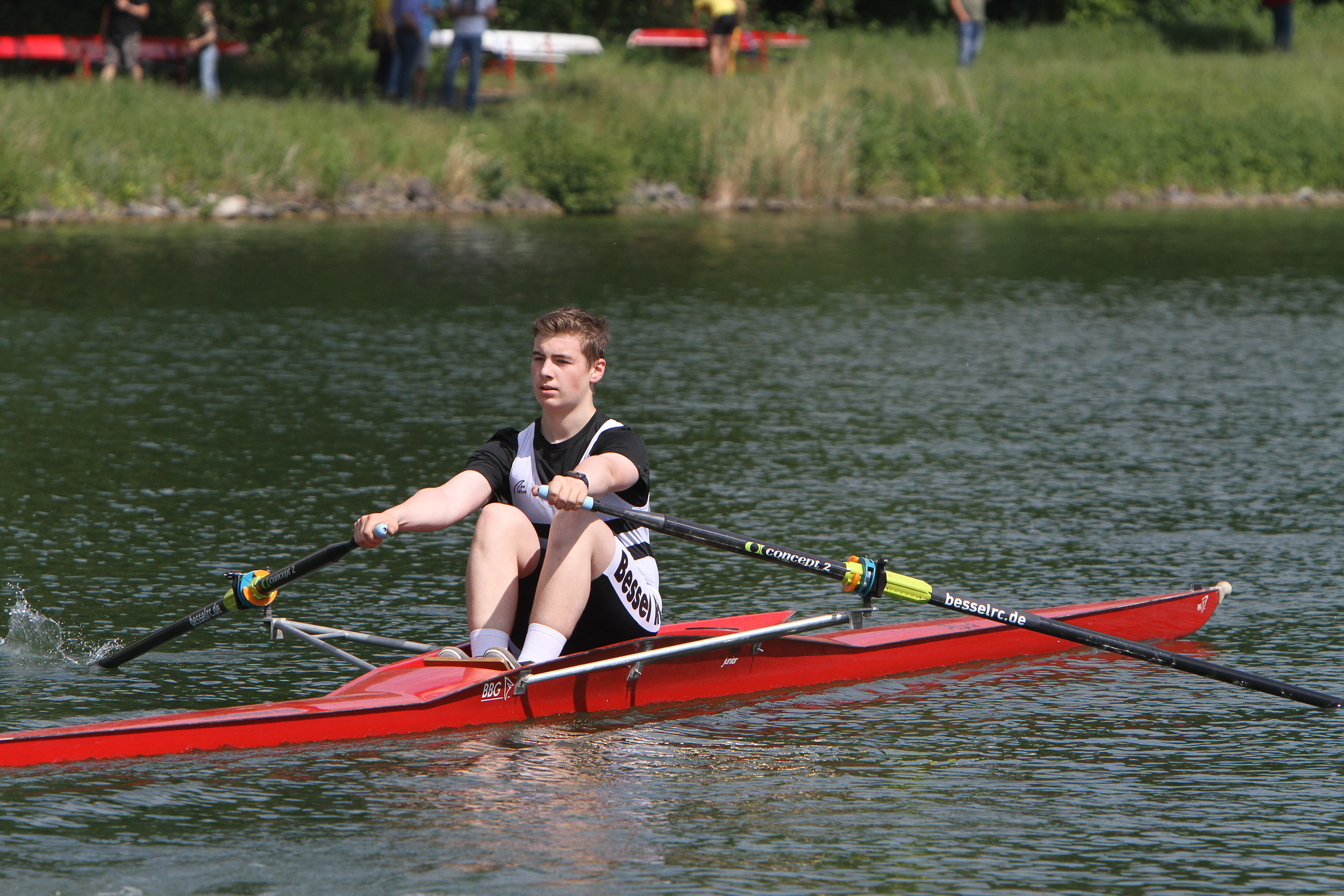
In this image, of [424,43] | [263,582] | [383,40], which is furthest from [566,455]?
[383,40]

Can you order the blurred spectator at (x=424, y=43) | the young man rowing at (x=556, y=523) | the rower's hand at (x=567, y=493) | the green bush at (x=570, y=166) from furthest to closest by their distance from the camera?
the blurred spectator at (x=424, y=43)
the green bush at (x=570, y=166)
the young man rowing at (x=556, y=523)
the rower's hand at (x=567, y=493)

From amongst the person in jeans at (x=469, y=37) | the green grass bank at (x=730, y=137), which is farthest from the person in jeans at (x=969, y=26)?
the person in jeans at (x=469, y=37)

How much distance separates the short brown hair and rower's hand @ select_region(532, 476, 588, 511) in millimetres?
539

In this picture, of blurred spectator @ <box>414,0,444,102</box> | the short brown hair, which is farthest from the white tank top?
blurred spectator @ <box>414,0,444,102</box>

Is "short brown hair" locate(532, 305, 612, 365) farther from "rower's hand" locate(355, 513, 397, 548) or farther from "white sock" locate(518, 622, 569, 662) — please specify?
"white sock" locate(518, 622, 569, 662)

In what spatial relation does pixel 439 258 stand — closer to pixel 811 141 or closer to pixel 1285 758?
pixel 811 141

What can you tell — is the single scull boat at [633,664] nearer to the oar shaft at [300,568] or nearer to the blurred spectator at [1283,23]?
the oar shaft at [300,568]

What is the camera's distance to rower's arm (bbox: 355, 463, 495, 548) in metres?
5.64

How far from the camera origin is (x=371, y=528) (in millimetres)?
5598

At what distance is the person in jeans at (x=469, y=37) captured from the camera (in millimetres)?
22656

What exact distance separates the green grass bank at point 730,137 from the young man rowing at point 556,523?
1588 cm

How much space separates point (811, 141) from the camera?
24.0 meters

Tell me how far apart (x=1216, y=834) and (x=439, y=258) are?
14.4m

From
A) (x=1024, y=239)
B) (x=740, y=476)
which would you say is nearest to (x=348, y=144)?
(x=1024, y=239)
